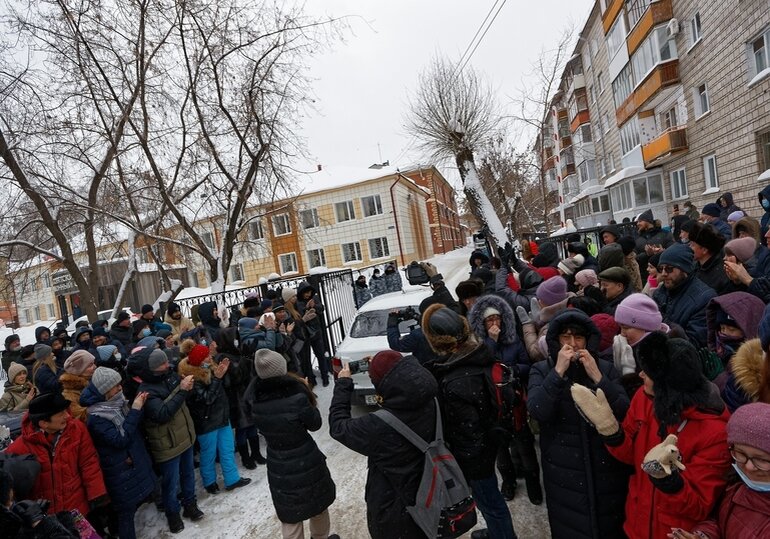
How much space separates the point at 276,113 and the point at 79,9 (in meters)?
4.14

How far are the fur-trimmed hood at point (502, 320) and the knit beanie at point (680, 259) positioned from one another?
1245 mm

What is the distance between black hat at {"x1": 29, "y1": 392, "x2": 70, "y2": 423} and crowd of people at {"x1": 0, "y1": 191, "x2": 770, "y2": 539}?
0.02 m

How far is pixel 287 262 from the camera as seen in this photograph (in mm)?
35188

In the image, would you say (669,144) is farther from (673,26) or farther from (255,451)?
(255,451)

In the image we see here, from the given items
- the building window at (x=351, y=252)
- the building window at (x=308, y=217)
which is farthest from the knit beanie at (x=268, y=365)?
the building window at (x=351, y=252)

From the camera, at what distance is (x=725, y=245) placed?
3521mm

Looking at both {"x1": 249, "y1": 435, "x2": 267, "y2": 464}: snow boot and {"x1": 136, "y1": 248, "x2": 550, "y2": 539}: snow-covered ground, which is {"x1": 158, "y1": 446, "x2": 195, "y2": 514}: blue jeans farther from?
{"x1": 249, "y1": 435, "x2": 267, "y2": 464}: snow boot

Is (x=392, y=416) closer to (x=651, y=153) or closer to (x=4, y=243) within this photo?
(x=4, y=243)

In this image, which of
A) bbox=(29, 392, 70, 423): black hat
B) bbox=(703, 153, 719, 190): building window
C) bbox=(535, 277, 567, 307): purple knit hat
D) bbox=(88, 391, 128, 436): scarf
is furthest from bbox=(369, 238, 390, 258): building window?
bbox=(29, 392, 70, 423): black hat

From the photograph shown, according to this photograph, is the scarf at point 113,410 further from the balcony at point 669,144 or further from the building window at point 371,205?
the building window at point 371,205

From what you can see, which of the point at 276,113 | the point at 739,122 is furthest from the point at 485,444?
the point at 739,122

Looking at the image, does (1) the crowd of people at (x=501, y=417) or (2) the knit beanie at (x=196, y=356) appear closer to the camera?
(1) the crowd of people at (x=501, y=417)

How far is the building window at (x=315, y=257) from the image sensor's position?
34.2 metres

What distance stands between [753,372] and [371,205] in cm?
3235
